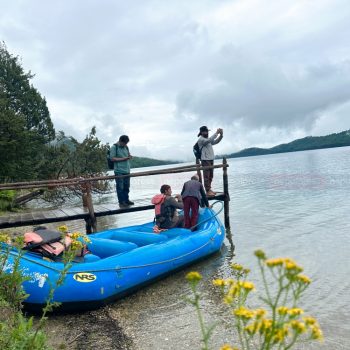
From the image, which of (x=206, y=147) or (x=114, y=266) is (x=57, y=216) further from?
(x=206, y=147)

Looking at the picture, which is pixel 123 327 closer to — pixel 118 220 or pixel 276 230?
pixel 276 230

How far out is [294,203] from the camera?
73.3 ft

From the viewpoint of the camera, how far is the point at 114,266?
6922 mm

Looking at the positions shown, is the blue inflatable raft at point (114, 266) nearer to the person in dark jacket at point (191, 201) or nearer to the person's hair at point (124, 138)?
the person in dark jacket at point (191, 201)

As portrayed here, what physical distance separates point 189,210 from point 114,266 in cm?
386

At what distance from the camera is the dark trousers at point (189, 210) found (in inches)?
407

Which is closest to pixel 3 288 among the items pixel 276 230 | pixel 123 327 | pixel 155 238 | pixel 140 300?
pixel 123 327

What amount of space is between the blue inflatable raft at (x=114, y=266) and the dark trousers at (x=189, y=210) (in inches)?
15.8

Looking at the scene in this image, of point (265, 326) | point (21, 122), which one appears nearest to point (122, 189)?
point (265, 326)

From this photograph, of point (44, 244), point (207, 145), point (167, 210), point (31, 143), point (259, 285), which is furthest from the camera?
point (31, 143)

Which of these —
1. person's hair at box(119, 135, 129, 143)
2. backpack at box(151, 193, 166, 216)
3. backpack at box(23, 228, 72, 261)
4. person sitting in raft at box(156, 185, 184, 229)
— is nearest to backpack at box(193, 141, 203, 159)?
person's hair at box(119, 135, 129, 143)

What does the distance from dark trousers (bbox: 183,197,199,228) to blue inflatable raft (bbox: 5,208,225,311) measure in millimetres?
402

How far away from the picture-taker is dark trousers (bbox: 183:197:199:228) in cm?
1033

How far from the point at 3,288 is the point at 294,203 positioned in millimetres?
20432
